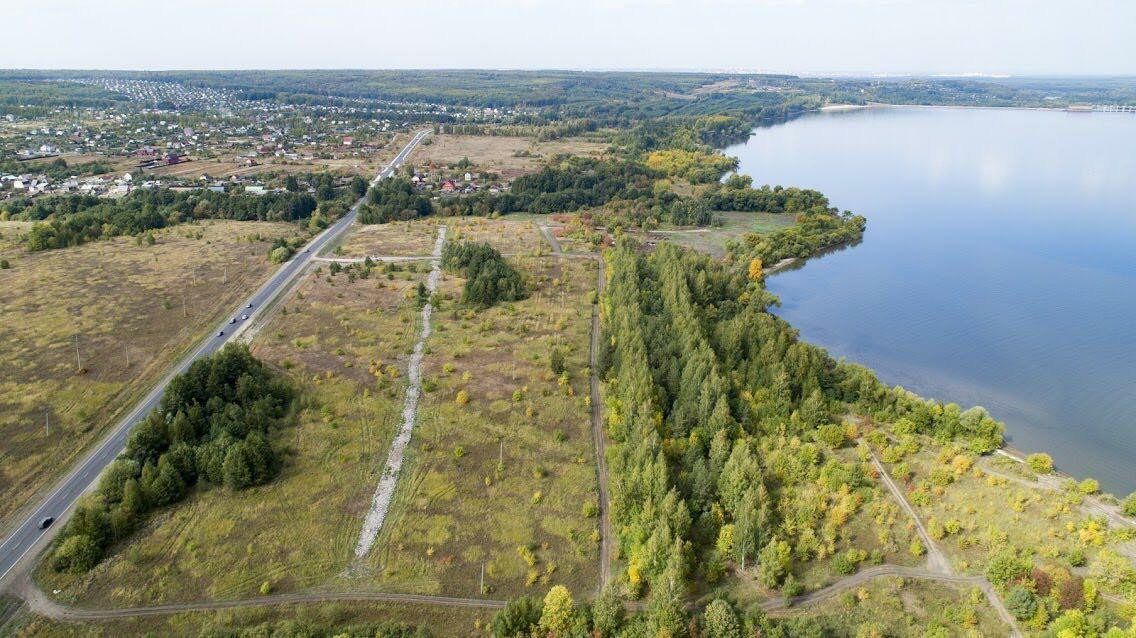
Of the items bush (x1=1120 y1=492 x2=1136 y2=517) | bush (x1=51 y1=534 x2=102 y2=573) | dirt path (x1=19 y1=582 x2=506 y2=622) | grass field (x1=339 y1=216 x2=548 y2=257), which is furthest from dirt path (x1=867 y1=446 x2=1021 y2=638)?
grass field (x1=339 y1=216 x2=548 y2=257)

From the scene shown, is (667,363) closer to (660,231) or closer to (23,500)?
(23,500)

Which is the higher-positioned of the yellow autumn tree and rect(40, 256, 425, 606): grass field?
the yellow autumn tree

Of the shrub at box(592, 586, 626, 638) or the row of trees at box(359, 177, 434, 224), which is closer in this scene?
the shrub at box(592, 586, 626, 638)

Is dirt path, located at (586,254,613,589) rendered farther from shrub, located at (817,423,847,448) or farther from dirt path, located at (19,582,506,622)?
shrub, located at (817,423,847,448)

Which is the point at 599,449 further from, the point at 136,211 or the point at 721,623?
the point at 136,211

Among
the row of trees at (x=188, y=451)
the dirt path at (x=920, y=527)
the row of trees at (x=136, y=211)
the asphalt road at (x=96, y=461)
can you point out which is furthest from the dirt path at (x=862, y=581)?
the row of trees at (x=136, y=211)

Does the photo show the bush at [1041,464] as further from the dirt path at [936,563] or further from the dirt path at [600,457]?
the dirt path at [600,457]

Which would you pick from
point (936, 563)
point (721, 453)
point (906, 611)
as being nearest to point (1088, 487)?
point (936, 563)
